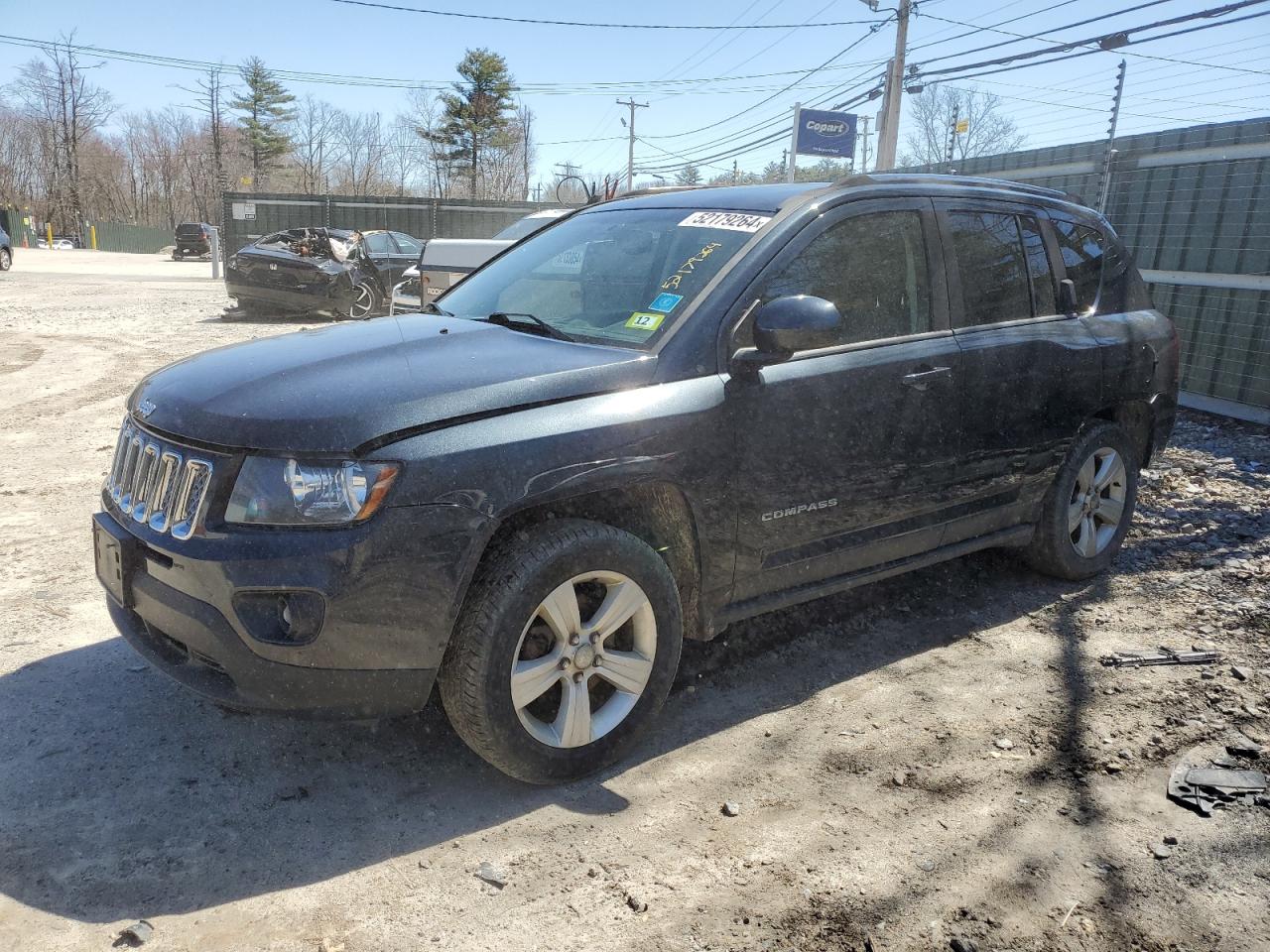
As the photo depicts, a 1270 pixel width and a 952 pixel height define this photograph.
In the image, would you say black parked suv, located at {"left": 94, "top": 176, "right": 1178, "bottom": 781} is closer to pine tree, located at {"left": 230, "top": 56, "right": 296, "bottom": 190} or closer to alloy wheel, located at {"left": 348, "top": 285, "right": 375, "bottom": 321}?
alloy wheel, located at {"left": 348, "top": 285, "right": 375, "bottom": 321}

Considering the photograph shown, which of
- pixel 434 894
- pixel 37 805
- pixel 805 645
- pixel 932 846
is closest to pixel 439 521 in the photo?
pixel 434 894

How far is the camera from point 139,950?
7.43 ft

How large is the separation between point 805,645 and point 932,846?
1423mm

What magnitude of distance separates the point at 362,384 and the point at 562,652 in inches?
39.0

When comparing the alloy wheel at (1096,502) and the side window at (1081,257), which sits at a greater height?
the side window at (1081,257)

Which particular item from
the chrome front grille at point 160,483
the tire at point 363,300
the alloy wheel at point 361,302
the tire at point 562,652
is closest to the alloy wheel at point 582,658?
the tire at point 562,652

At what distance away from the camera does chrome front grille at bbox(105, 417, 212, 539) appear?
2.67m

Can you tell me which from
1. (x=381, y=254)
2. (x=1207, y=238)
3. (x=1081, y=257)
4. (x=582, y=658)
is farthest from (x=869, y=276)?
(x=381, y=254)

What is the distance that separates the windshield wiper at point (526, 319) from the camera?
337 cm

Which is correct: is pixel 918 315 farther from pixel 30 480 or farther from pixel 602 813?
pixel 30 480

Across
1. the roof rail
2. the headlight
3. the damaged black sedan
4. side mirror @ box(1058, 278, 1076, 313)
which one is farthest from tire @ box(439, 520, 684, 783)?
the damaged black sedan

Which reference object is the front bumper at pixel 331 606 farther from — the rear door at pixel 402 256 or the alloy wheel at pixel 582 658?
the rear door at pixel 402 256

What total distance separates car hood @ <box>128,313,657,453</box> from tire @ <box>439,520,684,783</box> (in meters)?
0.44

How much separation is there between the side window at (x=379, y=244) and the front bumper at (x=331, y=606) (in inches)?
598
